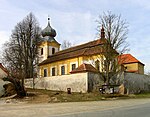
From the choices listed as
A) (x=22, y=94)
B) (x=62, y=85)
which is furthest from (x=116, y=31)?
(x=22, y=94)

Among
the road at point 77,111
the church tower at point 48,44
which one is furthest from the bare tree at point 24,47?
the road at point 77,111

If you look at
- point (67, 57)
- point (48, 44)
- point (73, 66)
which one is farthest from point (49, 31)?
point (73, 66)

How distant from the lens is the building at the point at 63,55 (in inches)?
2033

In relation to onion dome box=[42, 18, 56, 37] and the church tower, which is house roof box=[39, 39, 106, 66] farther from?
onion dome box=[42, 18, 56, 37]

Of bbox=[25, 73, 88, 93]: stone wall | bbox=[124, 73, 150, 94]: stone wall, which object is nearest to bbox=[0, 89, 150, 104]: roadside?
bbox=[25, 73, 88, 93]: stone wall

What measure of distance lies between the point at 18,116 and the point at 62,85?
27.4 meters

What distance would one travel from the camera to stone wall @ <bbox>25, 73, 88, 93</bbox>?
38.1 metres

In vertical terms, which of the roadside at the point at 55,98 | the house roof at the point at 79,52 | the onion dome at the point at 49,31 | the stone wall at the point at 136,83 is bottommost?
the roadside at the point at 55,98

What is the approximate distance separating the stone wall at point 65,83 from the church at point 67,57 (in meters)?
3.71

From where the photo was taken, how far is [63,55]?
64.2 metres

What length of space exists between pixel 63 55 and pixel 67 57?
463 centimetres

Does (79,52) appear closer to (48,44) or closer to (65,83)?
(48,44)

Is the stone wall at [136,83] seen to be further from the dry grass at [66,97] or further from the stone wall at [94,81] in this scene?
the dry grass at [66,97]

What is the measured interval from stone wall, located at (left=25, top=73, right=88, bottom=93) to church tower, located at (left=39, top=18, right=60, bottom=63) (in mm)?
22551
